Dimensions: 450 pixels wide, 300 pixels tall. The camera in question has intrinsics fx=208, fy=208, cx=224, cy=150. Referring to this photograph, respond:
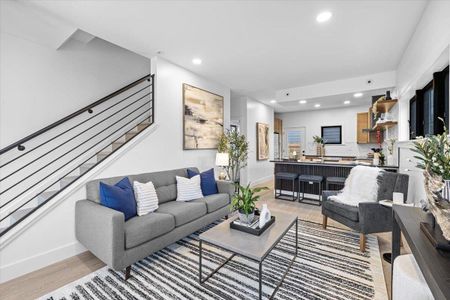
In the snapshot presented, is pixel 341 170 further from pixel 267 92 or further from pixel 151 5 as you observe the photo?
pixel 151 5

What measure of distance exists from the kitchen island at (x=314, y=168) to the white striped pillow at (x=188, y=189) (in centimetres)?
269

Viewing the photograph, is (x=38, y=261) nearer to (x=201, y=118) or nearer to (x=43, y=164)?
(x=43, y=164)

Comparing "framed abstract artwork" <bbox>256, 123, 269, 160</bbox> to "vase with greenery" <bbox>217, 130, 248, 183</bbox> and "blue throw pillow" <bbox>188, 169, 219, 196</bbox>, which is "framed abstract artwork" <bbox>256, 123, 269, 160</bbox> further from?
"blue throw pillow" <bbox>188, 169, 219, 196</bbox>

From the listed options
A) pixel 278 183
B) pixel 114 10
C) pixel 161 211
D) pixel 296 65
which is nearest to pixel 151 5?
pixel 114 10

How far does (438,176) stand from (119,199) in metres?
2.71

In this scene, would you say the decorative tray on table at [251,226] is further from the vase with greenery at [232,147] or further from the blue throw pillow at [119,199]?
the vase with greenery at [232,147]

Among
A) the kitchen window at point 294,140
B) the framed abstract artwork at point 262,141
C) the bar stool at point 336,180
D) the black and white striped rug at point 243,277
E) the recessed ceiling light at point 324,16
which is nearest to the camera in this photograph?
the black and white striped rug at point 243,277

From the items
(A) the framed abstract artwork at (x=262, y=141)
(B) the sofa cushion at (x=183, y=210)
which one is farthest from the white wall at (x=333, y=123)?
(B) the sofa cushion at (x=183, y=210)

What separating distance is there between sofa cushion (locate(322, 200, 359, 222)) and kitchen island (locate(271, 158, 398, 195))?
174 cm

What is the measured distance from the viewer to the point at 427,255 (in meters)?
1.03

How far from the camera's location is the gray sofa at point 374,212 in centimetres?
253

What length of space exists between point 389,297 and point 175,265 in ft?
6.58

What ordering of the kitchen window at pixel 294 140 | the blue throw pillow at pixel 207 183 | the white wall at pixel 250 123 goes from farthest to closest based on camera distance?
the kitchen window at pixel 294 140
the white wall at pixel 250 123
the blue throw pillow at pixel 207 183

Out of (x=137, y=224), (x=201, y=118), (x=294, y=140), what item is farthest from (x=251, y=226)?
Answer: (x=294, y=140)
